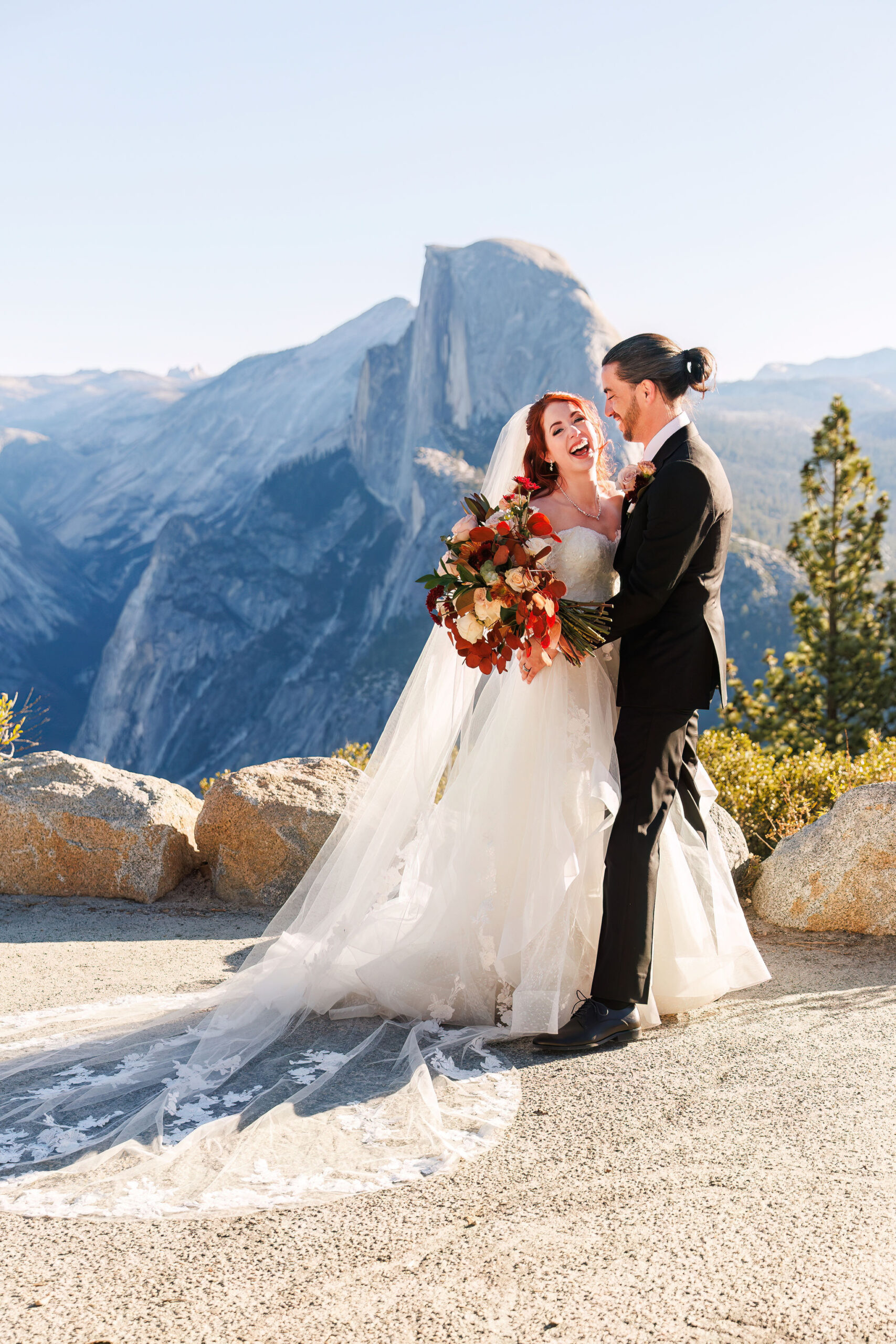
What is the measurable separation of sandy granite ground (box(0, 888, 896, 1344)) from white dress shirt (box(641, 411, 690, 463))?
217 cm

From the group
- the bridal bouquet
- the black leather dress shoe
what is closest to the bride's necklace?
the bridal bouquet

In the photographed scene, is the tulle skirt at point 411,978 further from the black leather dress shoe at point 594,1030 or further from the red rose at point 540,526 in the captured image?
the red rose at point 540,526

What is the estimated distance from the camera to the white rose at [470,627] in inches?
129

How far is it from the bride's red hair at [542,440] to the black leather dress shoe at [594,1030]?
2.01 m

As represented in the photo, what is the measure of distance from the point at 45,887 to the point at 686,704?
14.9 feet

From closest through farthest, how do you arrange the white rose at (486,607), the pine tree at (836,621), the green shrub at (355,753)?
the white rose at (486,607)
the green shrub at (355,753)
the pine tree at (836,621)

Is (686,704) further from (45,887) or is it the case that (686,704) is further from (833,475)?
(833,475)

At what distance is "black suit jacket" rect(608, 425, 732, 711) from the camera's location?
3.29m

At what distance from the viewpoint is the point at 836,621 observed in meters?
22.4

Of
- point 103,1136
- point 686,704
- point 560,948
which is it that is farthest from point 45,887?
point 686,704

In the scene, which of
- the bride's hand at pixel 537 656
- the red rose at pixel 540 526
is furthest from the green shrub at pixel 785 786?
the red rose at pixel 540 526

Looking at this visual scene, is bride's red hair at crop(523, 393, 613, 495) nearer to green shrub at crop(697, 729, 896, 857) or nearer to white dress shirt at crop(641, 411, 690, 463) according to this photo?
white dress shirt at crop(641, 411, 690, 463)

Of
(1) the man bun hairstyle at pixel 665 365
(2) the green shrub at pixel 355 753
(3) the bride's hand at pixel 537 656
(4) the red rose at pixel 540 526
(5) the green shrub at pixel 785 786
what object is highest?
(1) the man bun hairstyle at pixel 665 365

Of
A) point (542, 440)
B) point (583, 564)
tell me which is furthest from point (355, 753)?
point (583, 564)
